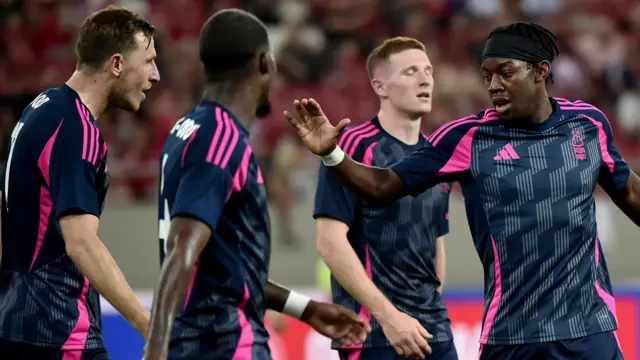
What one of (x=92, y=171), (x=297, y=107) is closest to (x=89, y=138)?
(x=92, y=171)

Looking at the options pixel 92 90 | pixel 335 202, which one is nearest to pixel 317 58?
pixel 335 202

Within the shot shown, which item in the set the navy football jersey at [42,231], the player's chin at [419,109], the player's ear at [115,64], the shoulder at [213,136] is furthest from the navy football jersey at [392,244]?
the shoulder at [213,136]

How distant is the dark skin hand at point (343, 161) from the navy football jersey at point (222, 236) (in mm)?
611

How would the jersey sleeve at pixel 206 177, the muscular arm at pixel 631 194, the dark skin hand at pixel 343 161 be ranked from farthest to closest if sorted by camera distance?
1. the muscular arm at pixel 631 194
2. the dark skin hand at pixel 343 161
3. the jersey sleeve at pixel 206 177

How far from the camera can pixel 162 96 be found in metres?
13.7

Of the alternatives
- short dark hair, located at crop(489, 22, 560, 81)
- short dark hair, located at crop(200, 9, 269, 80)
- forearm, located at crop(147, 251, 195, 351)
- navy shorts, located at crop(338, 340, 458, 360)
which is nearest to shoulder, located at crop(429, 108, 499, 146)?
short dark hair, located at crop(489, 22, 560, 81)

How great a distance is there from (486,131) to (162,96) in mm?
9138

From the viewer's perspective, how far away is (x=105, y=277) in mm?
4441

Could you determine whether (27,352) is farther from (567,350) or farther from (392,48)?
(392,48)

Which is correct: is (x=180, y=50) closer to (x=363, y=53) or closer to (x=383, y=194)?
(x=363, y=53)

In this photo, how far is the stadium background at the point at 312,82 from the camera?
1229 centimetres

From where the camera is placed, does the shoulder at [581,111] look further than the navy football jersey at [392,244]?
No

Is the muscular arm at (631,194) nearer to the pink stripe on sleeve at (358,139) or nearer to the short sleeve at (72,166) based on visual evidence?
the pink stripe on sleeve at (358,139)

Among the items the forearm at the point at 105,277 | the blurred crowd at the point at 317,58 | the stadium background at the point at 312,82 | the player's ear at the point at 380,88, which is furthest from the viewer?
the blurred crowd at the point at 317,58
